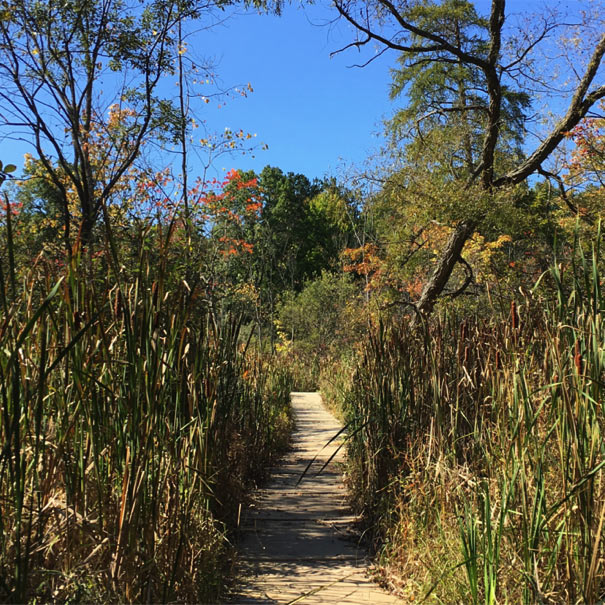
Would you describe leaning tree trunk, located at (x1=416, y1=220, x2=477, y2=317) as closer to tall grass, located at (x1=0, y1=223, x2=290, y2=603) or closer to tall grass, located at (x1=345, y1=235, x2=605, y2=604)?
tall grass, located at (x1=345, y1=235, x2=605, y2=604)

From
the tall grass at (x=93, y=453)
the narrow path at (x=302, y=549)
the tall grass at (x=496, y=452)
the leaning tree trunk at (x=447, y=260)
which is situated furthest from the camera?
the leaning tree trunk at (x=447, y=260)

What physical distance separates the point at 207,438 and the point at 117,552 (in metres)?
0.81

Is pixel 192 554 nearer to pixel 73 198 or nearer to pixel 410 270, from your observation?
pixel 410 270

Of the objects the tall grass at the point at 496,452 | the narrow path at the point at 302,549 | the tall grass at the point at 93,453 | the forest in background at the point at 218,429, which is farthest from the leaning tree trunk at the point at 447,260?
the tall grass at the point at 93,453

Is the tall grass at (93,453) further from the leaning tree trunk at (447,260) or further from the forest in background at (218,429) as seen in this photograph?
the leaning tree trunk at (447,260)

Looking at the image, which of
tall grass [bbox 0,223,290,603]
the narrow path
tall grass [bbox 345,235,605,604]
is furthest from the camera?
the narrow path

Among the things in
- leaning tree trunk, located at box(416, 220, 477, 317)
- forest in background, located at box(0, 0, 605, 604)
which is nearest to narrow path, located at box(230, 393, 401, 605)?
forest in background, located at box(0, 0, 605, 604)

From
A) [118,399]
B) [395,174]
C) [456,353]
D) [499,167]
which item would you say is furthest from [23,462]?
[499,167]

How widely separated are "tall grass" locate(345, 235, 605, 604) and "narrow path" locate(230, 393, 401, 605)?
21 centimetres

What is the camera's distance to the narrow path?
8.44 feet

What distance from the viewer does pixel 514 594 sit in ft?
6.34

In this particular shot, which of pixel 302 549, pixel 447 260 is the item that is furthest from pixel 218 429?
pixel 447 260

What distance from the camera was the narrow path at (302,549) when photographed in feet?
8.44

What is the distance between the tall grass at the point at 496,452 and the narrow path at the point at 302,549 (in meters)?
0.21
